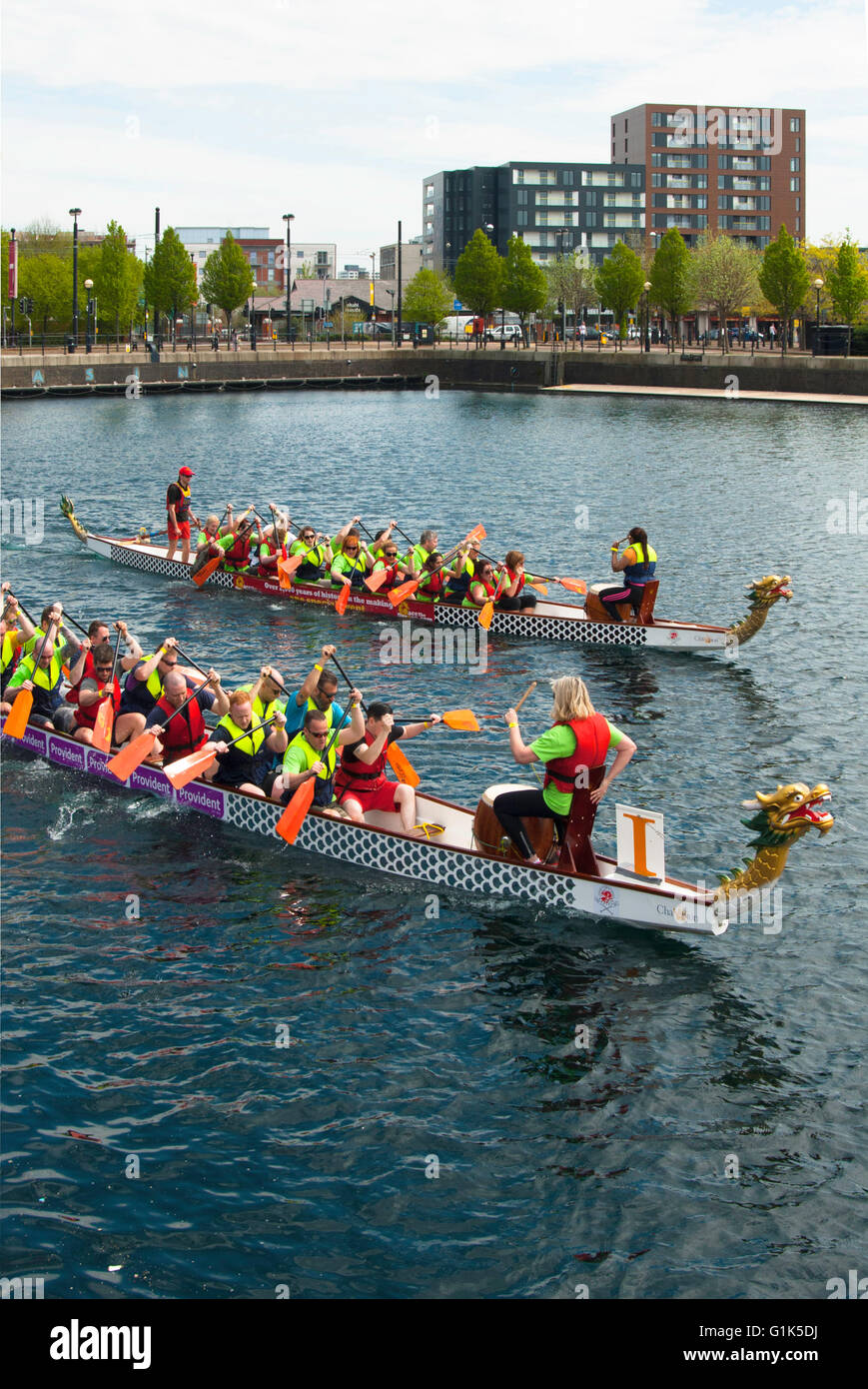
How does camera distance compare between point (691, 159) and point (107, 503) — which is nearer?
point (107, 503)

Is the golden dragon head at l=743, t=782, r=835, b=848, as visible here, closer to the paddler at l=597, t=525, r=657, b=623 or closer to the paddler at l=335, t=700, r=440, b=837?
the paddler at l=335, t=700, r=440, b=837

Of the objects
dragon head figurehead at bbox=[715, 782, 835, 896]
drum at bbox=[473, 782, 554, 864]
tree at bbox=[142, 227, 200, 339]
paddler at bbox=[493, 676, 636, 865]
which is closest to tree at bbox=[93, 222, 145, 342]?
tree at bbox=[142, 227, 200, 339]

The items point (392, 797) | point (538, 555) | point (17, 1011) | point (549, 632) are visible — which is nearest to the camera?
point (17, 1011)

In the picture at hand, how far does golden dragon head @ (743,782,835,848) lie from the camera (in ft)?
43.4

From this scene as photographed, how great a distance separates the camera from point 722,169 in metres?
169

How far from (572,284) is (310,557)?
11509cm

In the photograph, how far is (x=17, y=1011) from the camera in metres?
13.4

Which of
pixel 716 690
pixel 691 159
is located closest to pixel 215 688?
pixel 716 690

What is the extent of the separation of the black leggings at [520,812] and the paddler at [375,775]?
1466 mm

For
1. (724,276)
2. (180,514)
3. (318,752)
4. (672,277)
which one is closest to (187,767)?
(318,752)

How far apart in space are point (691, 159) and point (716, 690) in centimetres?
16202

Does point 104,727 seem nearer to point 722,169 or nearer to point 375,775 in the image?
point 375,775

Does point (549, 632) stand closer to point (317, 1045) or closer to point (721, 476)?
point (317, 1045)

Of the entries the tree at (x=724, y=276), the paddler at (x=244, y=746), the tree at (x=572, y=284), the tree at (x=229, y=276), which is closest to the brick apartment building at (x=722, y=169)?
the tree at (x=572, y=284)
